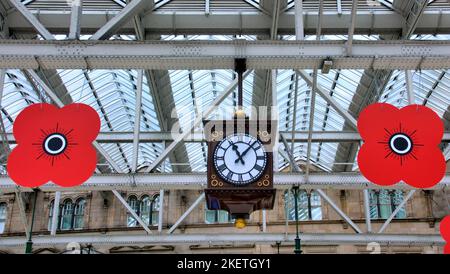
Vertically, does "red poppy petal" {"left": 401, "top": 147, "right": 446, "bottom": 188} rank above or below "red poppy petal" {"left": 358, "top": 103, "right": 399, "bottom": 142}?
below

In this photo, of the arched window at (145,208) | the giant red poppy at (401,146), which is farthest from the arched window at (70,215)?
the giant red poppy at (401,146)

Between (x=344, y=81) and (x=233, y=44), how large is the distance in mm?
13315

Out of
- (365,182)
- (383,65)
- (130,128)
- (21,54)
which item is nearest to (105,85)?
(130,128)

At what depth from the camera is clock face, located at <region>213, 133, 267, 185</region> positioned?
28.9 ft

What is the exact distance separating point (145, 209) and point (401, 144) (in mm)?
23325

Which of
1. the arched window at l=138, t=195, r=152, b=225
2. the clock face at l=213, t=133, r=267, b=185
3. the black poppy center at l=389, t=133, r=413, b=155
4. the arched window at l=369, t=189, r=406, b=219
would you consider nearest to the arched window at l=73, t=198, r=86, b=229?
the arched window at l=138, t=195, r=152, b=225

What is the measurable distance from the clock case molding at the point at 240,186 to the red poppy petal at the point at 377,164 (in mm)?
1722

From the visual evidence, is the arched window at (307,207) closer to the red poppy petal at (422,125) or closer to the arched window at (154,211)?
the arched window at (154,211)

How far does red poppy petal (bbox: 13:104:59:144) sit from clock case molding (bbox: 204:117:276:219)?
2.76 metres

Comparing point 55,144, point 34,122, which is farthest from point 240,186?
point 34,122

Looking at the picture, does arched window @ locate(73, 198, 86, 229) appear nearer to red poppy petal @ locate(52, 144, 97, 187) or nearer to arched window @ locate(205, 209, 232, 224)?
arched window @ locate(205, 209, 232, 224)

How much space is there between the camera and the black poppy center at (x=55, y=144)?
9.62 meters

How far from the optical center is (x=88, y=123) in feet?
32.1

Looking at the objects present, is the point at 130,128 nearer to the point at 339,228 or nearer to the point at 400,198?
the point at 339,228
